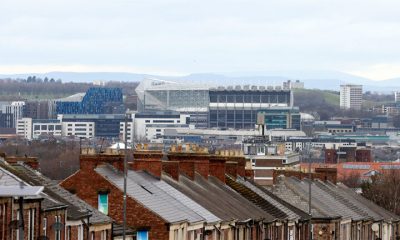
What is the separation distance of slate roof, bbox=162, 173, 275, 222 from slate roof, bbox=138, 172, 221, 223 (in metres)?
0.50

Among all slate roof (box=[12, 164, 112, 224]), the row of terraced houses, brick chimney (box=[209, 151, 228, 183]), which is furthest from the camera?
brick chimney (box=[209, 151, 228, 183])

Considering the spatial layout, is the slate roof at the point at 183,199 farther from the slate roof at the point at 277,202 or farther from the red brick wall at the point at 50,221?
the red brick wall at the point at 50,221

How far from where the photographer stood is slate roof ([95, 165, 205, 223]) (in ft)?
140

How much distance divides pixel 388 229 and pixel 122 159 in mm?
26336

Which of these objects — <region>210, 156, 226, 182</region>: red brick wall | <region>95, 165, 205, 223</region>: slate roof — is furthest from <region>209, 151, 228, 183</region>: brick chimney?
<region>95, 165, 205, 223</region>: slate roof

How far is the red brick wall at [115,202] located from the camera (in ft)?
136

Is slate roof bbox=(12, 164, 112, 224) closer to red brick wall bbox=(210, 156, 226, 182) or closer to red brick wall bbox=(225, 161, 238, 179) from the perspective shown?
red brick wall bbox=(210, 156, 226, 182)

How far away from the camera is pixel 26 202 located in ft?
109

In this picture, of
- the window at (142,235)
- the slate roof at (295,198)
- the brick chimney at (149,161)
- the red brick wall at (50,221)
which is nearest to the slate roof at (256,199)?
the slate roof at (295,198)

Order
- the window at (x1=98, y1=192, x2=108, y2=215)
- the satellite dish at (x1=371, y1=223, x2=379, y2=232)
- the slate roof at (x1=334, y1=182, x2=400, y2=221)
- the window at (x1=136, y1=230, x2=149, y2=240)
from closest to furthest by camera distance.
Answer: the window at (x1=136, y1=230, x2=149, y2=240), the window at (x1=98, y1=192, x2=108, y2=215), the satellite dish at (x1=371, y1=223, x2=379, y2=232), the slate roof at (x1=334, y1=182, x2=400, y2=221)

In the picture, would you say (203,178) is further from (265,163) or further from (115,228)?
(265,163)

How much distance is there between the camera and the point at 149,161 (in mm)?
47688

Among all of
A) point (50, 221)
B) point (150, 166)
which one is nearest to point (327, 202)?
point (150, 166)

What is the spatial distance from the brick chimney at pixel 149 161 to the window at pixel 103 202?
496 centimetres
